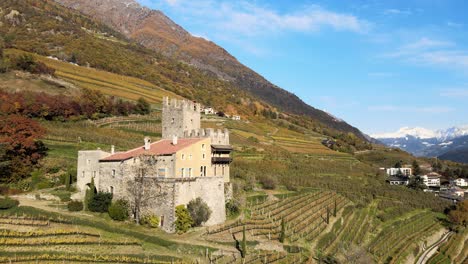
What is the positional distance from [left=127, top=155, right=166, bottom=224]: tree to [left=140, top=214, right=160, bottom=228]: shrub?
26.6 inches

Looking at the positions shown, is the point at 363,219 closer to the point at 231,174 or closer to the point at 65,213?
the point at 231,174

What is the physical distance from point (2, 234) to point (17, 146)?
71.5 ft

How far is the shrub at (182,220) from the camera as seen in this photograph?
38.1 meters

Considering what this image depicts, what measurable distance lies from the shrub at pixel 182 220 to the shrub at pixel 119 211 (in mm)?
5278

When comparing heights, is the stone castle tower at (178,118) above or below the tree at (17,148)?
above

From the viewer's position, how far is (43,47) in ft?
454

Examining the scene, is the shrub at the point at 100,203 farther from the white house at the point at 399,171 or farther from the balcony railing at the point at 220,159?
the white house at the point at 399,171

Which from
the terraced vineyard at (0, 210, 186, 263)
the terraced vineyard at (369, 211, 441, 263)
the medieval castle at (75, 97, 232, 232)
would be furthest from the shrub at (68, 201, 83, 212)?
the terraced vineyard at (369, 211, 441, 263)

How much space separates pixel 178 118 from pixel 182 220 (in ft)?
52.7

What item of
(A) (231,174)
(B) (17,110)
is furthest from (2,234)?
(B) (17,110)

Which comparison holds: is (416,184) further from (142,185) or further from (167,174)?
(142,185)

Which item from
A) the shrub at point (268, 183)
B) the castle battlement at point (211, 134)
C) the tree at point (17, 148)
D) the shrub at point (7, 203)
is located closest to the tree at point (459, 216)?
the shrub at point (268, 183)

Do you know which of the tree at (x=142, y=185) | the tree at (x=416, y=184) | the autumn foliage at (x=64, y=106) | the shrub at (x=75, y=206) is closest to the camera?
the tree at (x=142, y=185)

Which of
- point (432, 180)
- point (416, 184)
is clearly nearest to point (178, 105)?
point (416, 184)
